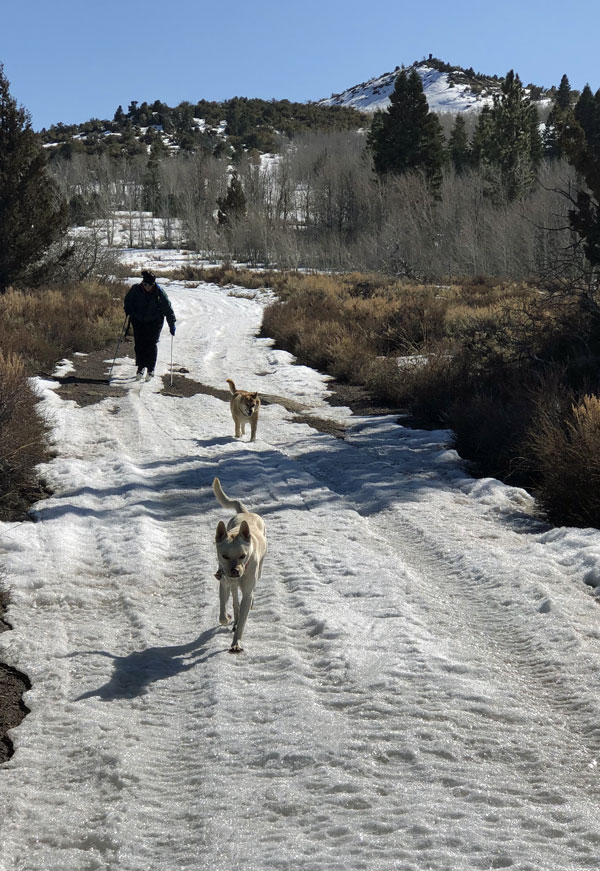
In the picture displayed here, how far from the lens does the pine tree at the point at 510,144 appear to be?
50656mm

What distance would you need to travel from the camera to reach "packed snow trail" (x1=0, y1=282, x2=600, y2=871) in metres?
3.14

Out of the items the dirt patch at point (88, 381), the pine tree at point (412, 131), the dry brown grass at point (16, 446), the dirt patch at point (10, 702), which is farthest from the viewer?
the pine tree at point (412, 131)

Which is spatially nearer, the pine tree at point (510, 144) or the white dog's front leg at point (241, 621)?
the white dog's front leg at point (241, 621)

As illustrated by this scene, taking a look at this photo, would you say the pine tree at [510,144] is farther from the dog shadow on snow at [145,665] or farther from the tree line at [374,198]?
the dog shadow on snow at [145,665]

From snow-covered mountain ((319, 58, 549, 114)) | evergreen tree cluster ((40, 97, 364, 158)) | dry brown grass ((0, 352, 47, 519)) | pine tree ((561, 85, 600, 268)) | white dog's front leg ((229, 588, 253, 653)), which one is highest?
snow-covered mountain ((319, 58, 549, 114))

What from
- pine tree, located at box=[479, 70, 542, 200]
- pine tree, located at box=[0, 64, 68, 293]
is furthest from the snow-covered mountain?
pine tree, located at box=[0, 64, 68, 293]

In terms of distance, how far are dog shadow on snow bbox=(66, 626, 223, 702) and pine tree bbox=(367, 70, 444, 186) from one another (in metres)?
55.4

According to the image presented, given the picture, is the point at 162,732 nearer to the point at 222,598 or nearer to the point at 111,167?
the point at 222,598

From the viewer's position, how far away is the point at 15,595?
5504mm

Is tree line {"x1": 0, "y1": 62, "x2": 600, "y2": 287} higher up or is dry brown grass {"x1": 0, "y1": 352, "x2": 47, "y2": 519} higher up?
tree line {"x1": 0, "y1": 62, "x2": 600, "y2": 287}

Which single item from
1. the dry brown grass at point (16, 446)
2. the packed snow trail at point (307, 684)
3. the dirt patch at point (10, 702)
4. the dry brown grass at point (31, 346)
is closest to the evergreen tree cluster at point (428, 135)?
the dry brown grass at point (31, 346)

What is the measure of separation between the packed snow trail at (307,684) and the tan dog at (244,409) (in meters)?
1.92

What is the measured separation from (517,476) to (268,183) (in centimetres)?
7621

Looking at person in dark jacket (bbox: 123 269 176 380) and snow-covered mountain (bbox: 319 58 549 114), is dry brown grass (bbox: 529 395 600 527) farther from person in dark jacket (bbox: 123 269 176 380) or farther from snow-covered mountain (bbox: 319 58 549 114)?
snow-covered mountain (bbox: 319 58 549 114)
